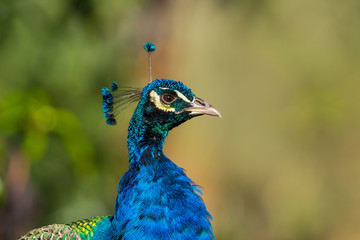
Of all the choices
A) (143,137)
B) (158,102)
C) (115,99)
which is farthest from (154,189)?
(115,99)

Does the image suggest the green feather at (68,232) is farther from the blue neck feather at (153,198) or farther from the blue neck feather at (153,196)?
the blue neck feather at (153,198)

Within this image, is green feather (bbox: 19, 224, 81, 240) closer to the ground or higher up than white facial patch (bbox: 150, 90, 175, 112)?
closer to the ground

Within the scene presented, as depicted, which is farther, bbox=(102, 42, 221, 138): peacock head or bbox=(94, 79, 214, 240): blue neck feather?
bbox=(102, 42, 221, 138): peacock head

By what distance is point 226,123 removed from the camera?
390 cm

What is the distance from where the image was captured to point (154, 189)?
1415mm

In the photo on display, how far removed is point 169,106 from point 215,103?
7.43 ft

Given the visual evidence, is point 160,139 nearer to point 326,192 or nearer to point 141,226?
point 141,226

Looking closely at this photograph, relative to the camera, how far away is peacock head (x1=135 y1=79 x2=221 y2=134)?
1495 mm

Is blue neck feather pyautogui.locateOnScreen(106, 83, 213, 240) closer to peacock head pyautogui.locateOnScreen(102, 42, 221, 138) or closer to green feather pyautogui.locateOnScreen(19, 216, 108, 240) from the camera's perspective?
peacock head pyautogui.locateOnScreen(102, 42, 221, 138)

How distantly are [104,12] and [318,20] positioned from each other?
202 centimetres

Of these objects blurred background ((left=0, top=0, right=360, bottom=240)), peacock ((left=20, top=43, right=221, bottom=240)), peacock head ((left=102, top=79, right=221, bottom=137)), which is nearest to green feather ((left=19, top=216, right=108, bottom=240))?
peacock ((left=20, top=43, right=221, bottom=240))

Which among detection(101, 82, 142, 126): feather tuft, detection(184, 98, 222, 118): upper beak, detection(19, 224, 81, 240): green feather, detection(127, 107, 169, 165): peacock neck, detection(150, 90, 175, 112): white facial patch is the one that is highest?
detection(101, 82, 142, 126): feather tuft

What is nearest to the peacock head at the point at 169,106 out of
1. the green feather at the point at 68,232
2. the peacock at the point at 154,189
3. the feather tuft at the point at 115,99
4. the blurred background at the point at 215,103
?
the peacock at the point at 154,189

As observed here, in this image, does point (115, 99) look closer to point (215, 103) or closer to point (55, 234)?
point (55, 234)
